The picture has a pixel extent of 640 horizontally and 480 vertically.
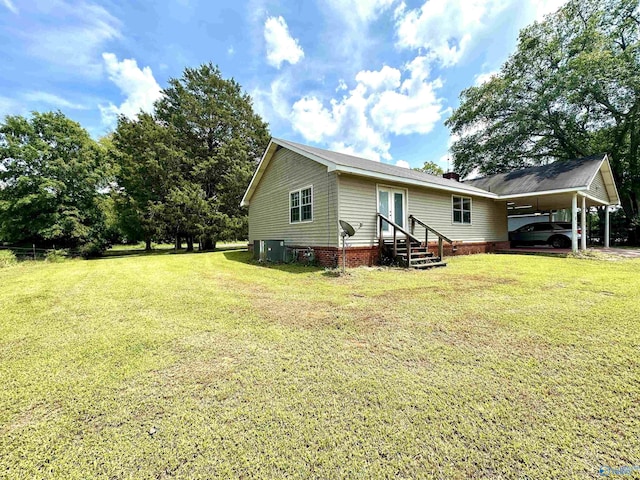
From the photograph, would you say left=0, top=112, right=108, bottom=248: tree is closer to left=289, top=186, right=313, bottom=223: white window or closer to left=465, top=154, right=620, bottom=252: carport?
left=289, top=186, right=313, bottom=223: white window

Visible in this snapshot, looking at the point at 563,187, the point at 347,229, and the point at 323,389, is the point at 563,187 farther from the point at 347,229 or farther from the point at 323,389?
the point at 323,389

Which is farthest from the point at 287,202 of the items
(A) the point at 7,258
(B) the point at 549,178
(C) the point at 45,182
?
(C) the point at 45,182

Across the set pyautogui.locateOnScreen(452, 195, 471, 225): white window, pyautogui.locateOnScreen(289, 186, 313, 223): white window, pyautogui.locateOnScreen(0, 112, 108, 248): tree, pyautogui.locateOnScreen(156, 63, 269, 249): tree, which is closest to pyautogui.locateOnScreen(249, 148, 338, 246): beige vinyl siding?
pyautogui.locateOnScreen(289, 186, 313, 223): white window

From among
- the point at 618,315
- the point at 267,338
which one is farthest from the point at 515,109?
the point at 267,338

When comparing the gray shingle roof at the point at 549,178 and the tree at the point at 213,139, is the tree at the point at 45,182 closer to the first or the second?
the tree at the point at 213,139

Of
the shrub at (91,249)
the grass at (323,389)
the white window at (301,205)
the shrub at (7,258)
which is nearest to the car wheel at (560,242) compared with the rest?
the grass at (323,389)

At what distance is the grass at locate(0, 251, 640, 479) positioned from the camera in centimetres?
159

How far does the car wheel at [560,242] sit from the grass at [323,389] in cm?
1196

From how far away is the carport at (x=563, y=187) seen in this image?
11.7 meters

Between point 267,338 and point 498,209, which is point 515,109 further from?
point 267,338

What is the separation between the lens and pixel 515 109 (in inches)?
843

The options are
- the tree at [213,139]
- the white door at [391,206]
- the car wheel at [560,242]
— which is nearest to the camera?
the white door at [391,206]

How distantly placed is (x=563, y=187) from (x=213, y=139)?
23.2 metres

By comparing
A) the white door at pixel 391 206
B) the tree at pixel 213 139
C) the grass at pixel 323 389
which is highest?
the tree at pixel 213 139
